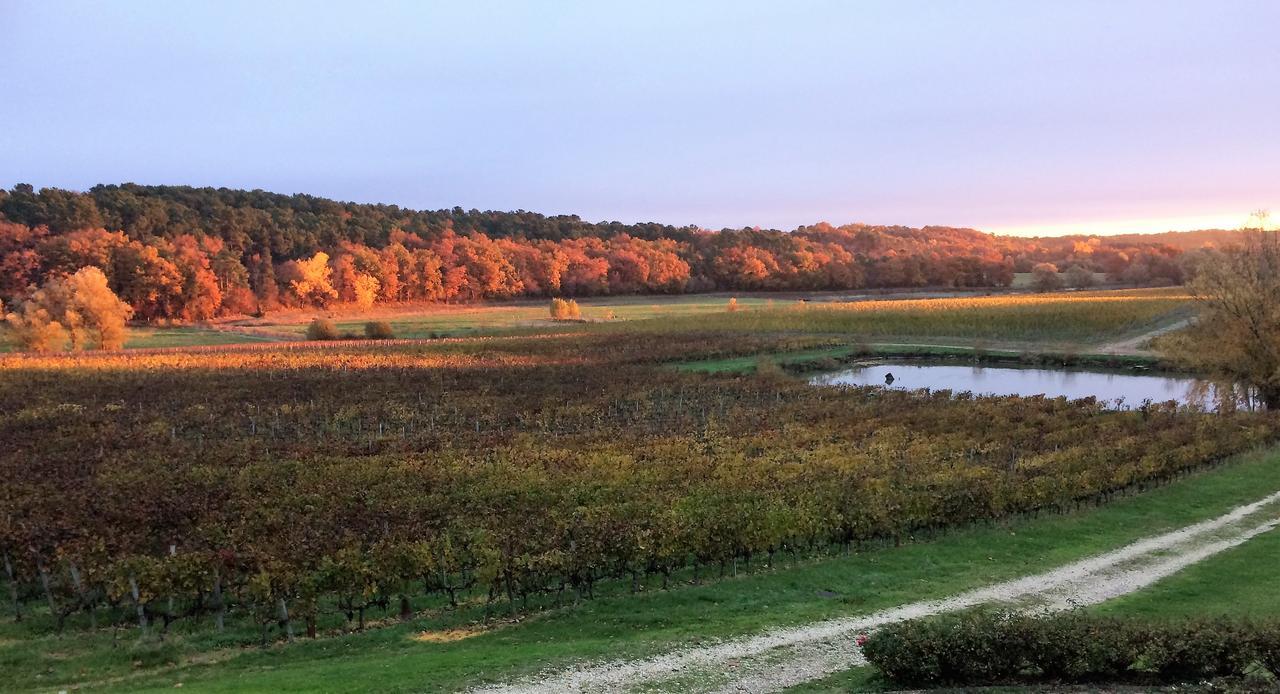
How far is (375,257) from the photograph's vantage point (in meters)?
124

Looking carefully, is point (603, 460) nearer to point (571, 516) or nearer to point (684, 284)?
point (571, 516)

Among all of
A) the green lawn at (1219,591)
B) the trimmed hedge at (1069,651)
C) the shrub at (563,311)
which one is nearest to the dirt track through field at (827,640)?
the green lawn at (1219,591)

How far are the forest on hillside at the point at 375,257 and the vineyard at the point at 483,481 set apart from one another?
58626 mm

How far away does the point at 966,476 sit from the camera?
22703mm

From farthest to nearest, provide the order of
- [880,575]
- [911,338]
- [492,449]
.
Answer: [911,338] → [492,449] → [880,575]

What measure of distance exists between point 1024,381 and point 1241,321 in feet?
58.6

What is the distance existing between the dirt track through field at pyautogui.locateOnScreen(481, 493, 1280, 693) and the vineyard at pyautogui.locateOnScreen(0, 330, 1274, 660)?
3.40m

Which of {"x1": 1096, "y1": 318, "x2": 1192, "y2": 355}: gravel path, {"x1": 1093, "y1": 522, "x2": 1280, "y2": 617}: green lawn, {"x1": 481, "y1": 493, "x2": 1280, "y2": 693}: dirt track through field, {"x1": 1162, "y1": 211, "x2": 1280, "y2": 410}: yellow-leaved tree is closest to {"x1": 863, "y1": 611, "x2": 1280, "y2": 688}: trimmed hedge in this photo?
{"x1": 481, "y1": 493, "x2": 1280, "y2": 693}: dirt track through field

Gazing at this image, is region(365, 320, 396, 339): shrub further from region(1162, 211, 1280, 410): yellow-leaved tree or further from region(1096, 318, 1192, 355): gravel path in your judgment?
region(1162, 211, 1280, 410): yellow-leaved tree

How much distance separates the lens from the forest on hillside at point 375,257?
96.1m

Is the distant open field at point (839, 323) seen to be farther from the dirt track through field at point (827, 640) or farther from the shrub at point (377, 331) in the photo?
the dirt track through field at point (827, 640)

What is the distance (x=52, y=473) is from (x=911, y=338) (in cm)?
6648

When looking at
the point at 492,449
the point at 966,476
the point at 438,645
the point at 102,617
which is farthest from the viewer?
the point at 492,449

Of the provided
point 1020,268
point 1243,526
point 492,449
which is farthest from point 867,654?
point 1020,268
